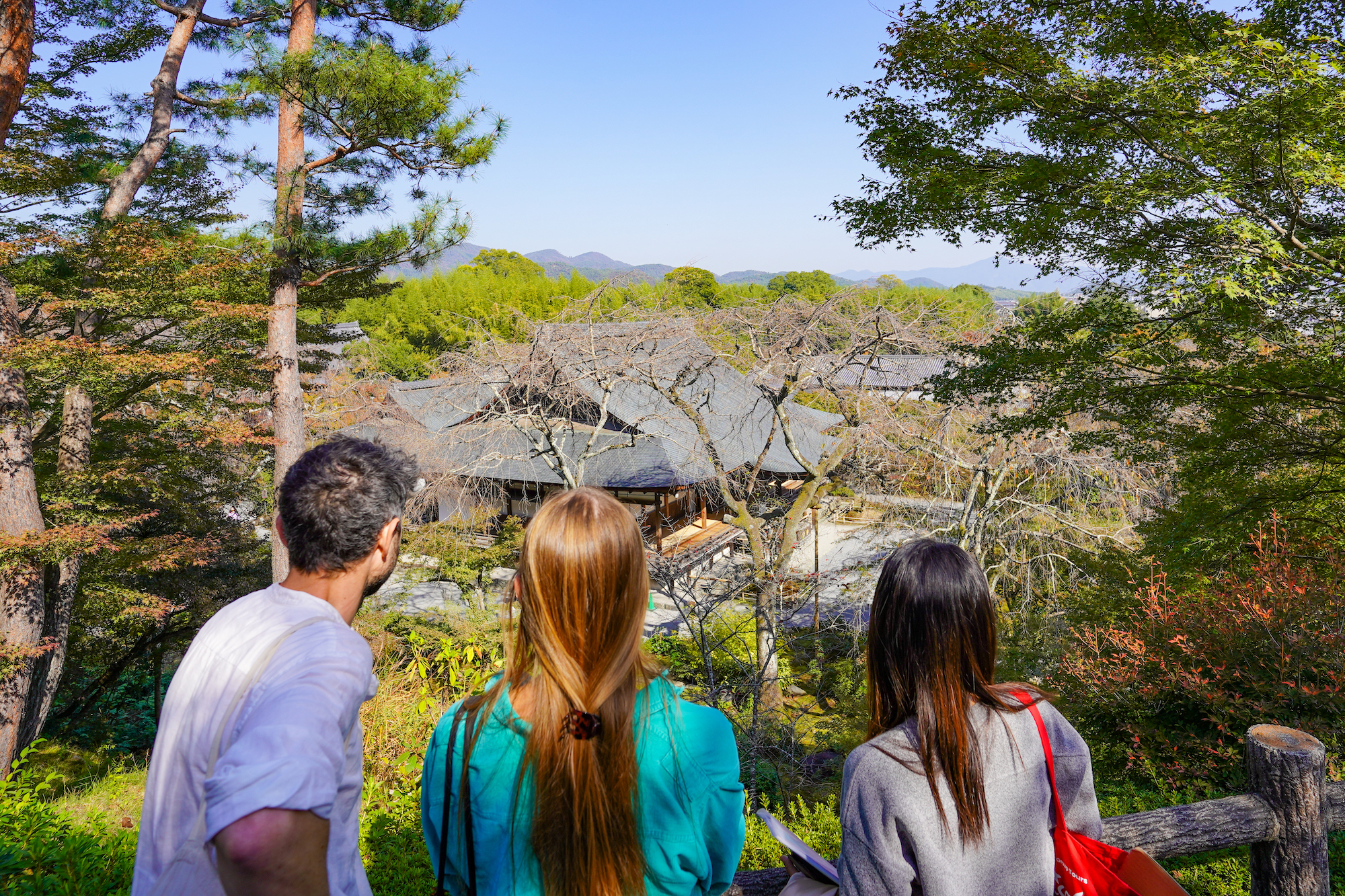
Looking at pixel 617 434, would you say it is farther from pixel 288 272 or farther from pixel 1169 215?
pixel 1169 215

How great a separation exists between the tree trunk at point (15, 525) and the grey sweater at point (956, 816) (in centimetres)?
758

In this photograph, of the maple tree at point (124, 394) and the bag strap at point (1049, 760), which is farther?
the maple tree at point (124, 394)

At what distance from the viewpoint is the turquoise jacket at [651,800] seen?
110 cm

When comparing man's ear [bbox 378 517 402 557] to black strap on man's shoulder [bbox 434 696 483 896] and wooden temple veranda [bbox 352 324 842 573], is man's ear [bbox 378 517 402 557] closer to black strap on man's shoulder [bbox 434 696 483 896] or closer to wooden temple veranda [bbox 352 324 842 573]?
black strap on man's shoulder [bbox 434 696 483 896]

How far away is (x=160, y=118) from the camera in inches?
320

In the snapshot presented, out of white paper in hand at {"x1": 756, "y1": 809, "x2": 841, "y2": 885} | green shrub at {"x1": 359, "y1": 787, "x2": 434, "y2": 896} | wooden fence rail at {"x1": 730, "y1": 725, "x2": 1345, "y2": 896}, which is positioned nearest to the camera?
white paper in hand at {"x1": 756, "y1": 809, "x2": 841, "y2": 885}

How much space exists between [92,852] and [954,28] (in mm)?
7417

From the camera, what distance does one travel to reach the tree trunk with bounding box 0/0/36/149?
6082 mm

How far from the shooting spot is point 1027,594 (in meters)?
9.46

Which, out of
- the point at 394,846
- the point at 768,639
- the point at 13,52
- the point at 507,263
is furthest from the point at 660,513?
the point at 507,263

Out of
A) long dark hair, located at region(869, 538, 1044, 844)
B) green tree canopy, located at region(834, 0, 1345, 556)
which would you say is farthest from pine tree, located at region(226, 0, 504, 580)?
long dark hair, located at region(869, 538, 1044, 844)

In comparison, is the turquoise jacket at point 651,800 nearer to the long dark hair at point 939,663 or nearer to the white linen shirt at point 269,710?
the white linen shirt at point 269,710

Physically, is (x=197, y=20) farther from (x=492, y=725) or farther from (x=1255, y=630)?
(x=1255, y=630)

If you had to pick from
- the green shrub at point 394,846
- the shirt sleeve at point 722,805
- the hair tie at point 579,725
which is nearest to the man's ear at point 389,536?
the hair tie at point 579,725
